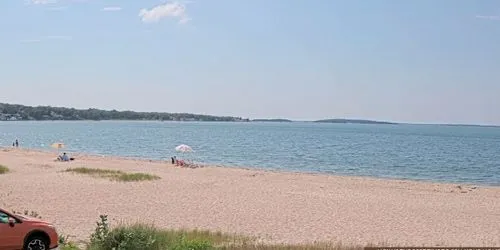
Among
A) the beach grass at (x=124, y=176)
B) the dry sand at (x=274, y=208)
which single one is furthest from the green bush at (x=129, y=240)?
the beach grass at (x=124, y=176)

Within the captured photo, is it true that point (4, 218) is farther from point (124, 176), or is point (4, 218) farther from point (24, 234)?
point (124, 176)

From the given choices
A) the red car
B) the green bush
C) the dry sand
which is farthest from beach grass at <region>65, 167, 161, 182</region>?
the green bush

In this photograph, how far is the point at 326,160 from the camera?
204 feet

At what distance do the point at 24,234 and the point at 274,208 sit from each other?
39.8ft

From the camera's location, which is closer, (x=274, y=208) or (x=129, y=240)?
(x=129, y=240)

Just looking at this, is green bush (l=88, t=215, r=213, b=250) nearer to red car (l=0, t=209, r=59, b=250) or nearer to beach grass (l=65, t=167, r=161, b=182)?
red car (l=0, t=209, r=59, b=250)

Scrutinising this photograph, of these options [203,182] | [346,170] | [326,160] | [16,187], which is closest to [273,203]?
[203,182]

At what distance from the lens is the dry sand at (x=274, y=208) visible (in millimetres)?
16402

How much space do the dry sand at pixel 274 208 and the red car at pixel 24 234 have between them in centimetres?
343

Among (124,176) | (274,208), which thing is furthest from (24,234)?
(124,176)

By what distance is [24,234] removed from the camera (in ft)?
33.4

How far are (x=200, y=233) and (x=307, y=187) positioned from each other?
673 inches

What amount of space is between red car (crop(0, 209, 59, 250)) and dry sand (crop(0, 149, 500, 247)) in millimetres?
3430

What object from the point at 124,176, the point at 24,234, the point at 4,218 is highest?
the point at 4,218
